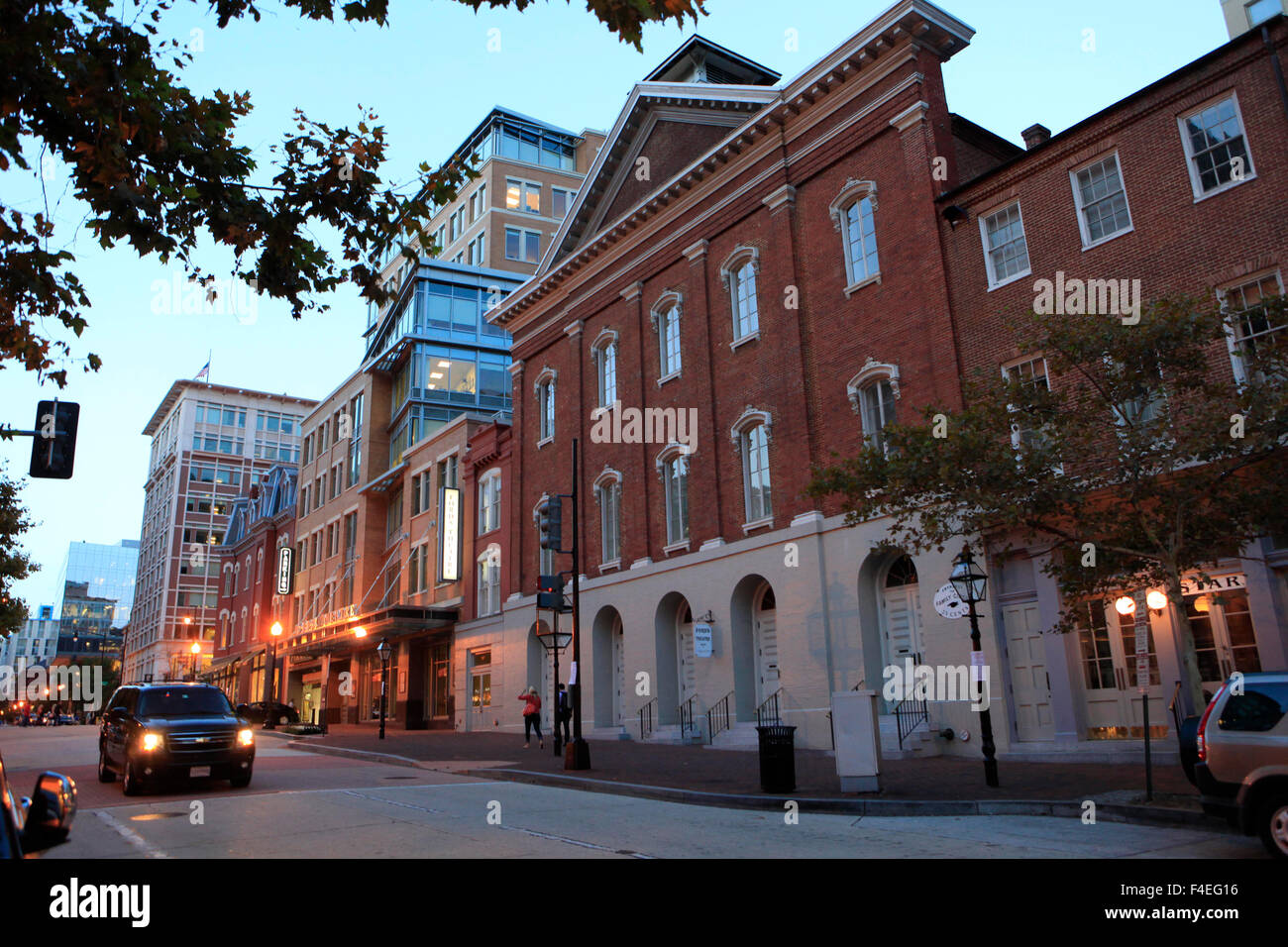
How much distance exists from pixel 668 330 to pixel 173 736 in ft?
62.0

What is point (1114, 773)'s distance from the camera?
567 inches

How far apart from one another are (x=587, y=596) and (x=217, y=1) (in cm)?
2416

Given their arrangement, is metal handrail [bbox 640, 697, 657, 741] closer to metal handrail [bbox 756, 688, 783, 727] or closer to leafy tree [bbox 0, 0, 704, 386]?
metal handrail [bbox 756, 688, 783, 727]

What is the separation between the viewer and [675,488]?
1102 inches

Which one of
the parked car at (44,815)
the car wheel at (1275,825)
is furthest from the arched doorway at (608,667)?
the parked car at (44,815)

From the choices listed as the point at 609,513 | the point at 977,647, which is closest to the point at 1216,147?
the point at 977,647

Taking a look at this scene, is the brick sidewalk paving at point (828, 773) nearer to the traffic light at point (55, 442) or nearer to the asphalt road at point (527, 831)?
the asphalt road at point (527, 831)

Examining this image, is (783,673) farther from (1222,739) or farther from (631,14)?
(631,14)

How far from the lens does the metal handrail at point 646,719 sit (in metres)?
27.1

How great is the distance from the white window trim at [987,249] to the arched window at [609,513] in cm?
1372

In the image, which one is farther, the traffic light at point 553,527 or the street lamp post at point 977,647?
the traffic light at point 553,527

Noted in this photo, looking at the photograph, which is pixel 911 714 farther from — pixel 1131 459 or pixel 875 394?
pixel 1131 459

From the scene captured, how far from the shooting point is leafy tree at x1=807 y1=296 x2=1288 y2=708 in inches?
469

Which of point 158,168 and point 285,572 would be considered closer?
point 158,168
